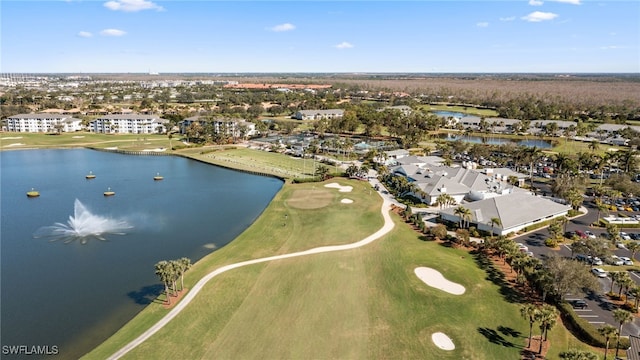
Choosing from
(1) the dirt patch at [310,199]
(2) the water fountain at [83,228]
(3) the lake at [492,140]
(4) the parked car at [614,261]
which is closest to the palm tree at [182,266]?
(2) the water fountain at [83,228]

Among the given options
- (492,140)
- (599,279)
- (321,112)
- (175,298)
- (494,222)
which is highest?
(321,112)

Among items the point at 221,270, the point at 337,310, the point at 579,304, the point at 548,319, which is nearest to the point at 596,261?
the point at 579,304

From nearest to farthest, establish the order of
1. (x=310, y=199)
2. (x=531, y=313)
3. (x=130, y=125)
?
(x=531, y=313) < (x=310, y=199) < (x=130, y=125)

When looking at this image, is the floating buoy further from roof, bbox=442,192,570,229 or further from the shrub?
the shrub

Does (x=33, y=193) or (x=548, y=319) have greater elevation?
(x=548, y=319)

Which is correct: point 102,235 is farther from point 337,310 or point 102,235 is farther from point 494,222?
point 494,222
